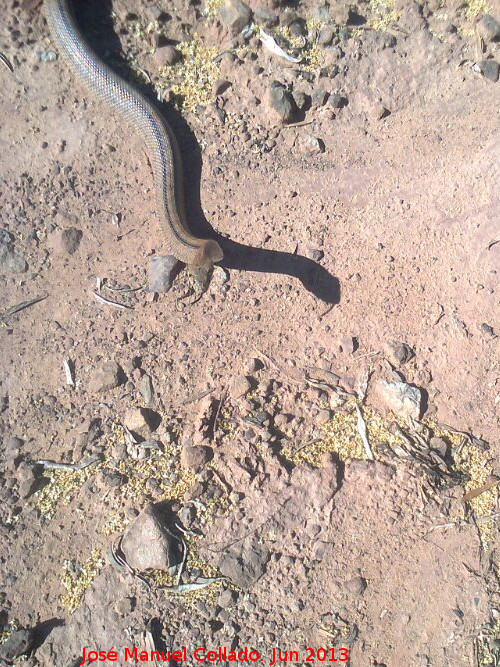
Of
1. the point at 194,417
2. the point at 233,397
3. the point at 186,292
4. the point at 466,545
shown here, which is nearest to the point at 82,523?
the point at 194,417

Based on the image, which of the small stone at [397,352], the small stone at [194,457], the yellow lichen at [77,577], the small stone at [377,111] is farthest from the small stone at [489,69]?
the yellow lichen at [77,577]

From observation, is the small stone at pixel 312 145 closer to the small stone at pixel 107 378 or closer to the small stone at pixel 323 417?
the small stone at pixel 323 417

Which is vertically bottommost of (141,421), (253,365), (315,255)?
(141,421)

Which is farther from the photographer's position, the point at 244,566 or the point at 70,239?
the point at 70,239

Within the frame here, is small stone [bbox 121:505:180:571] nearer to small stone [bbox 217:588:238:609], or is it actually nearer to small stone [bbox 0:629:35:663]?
small stone [bbox 217:588:238:609]

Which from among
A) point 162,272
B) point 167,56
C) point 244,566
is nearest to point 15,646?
point 244,566

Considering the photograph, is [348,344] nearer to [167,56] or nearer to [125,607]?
[125,607]

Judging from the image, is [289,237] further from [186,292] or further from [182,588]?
[182,588]
